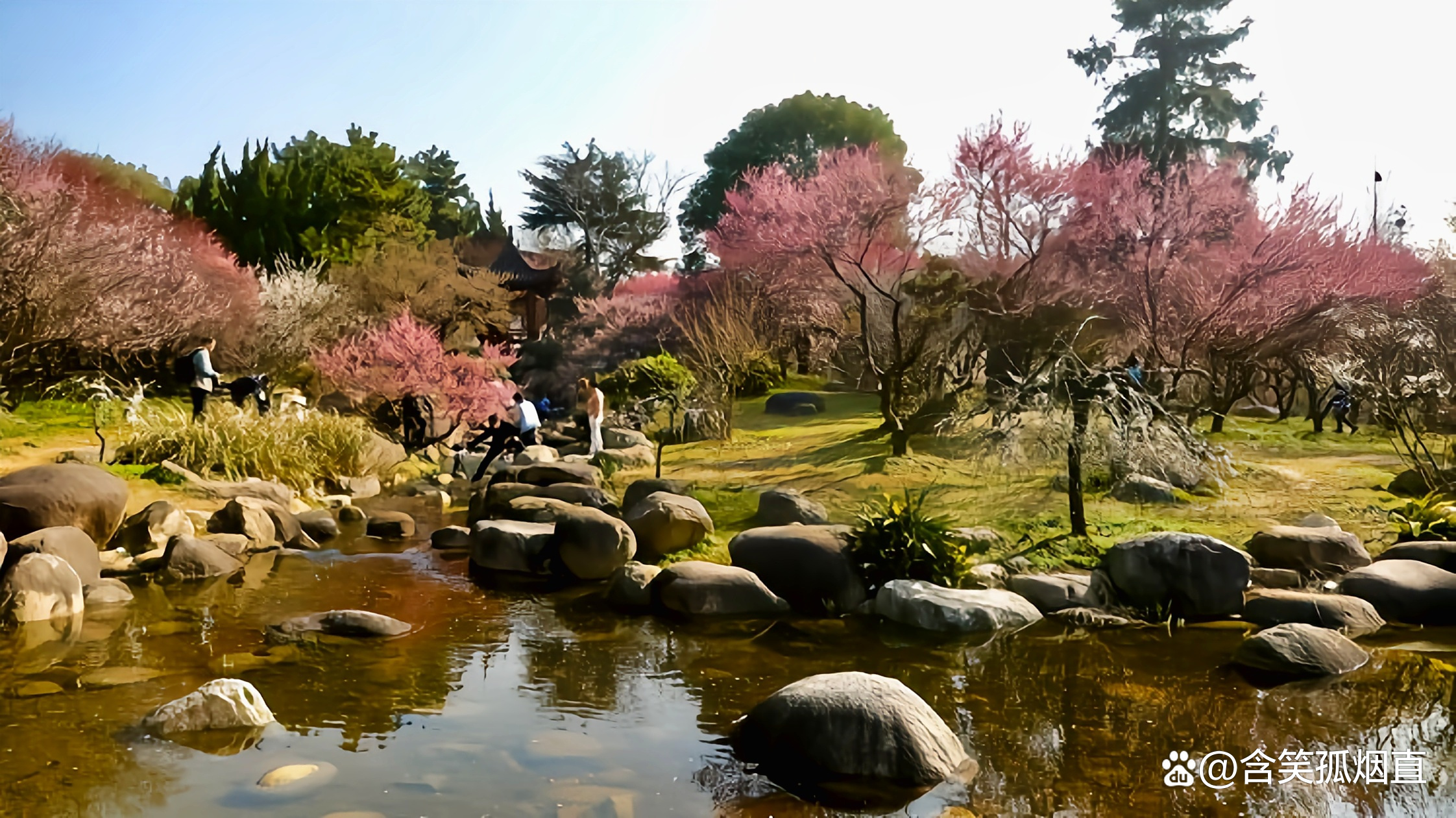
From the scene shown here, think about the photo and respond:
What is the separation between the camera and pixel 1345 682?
258 inches

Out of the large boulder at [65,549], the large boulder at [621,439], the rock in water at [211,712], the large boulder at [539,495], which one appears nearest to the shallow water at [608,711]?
the rock in water at [211,712]

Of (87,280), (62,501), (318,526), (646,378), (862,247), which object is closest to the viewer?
(62,501)

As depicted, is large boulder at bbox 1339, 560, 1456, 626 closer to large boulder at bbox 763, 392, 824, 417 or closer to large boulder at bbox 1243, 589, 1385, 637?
large boulder at bbox 1243, 589, 1385, 637

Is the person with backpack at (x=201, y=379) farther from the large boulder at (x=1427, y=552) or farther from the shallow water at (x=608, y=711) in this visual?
the large boulder at (x=1427, y=552)

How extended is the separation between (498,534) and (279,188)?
941 inches

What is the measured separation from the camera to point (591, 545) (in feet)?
31.4

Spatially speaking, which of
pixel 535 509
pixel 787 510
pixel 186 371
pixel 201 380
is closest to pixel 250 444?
pixel 201 380

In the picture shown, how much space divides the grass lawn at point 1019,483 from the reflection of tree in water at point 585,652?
5.87 feet

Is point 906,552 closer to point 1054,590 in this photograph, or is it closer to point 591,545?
point 1054,590

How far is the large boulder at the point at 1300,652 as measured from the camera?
6.69 meters

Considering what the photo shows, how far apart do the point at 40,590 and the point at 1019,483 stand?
10.3 meters

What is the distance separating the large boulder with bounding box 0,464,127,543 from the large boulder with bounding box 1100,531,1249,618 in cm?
930

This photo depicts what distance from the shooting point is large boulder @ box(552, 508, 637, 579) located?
9.57 m

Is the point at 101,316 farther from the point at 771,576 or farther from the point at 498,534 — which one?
the point at 771,576
